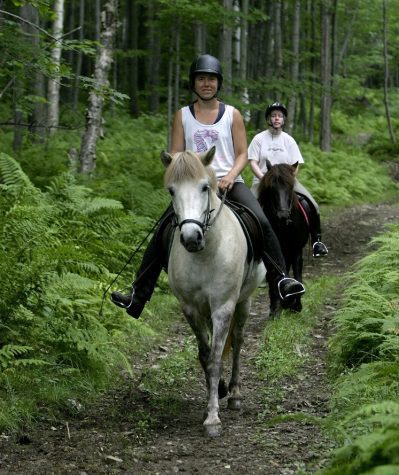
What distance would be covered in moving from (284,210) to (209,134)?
152 inches

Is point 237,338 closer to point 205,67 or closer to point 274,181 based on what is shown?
point 205,67

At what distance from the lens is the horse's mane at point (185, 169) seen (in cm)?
607

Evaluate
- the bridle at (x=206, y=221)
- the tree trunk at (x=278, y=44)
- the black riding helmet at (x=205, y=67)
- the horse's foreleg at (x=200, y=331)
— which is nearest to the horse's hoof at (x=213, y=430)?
the horse's foreleg at (x=200, y=331)

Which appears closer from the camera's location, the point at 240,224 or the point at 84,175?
the point at 240,224

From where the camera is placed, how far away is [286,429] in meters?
6.22

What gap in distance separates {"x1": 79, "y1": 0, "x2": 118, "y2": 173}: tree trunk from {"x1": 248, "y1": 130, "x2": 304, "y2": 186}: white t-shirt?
3.41 meters

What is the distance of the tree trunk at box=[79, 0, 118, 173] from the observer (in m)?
13.9

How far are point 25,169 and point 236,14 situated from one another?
23.2 feet

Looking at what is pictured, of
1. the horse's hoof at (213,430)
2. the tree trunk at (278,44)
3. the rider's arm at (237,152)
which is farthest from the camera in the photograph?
the tree trunk at (278,44)

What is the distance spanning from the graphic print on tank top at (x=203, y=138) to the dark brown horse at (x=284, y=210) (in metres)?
3.80

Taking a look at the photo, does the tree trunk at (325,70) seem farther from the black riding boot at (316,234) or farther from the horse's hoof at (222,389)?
the horse's hoof at (222,389)

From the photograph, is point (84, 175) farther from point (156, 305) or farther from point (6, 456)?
point (6, 456)

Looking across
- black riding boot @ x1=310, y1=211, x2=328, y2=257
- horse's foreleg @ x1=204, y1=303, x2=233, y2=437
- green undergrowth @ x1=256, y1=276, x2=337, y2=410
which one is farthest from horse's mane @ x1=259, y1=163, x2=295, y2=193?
horse's foreleg @ x1=204, y1=303, x2=233, y2=437

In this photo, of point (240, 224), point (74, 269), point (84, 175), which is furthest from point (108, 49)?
point (240, 224)
